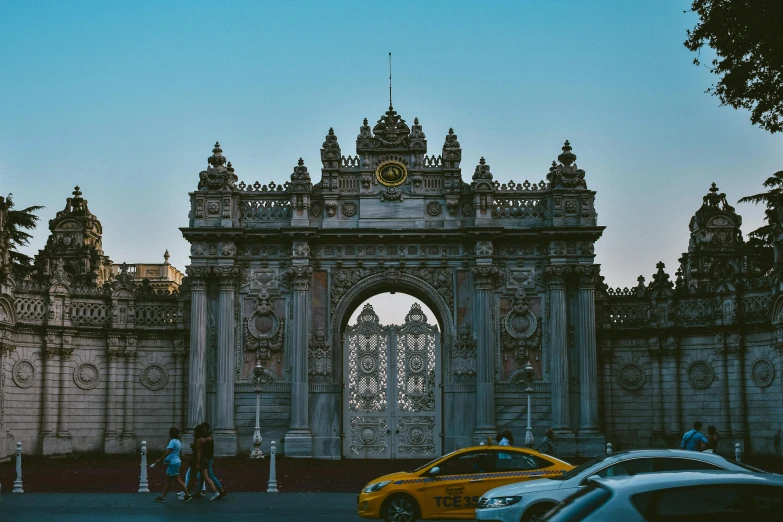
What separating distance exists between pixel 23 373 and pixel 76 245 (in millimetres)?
26066

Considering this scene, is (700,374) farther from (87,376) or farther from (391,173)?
(87,376)

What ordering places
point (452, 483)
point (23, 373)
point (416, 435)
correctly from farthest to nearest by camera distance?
point (416, 435), point (23, 373), point (452, 483)

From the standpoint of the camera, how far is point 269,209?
38312mm

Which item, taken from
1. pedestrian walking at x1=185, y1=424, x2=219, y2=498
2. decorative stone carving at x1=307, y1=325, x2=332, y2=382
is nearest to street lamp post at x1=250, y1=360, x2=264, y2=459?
decorative stone carving at x1=307, y1=325, x2=332, y2=382

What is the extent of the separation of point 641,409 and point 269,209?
51.0 ft

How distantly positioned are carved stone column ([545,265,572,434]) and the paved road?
44.0 ft

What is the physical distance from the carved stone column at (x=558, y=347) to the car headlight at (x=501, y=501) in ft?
67.7

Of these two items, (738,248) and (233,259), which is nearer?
(233,259)

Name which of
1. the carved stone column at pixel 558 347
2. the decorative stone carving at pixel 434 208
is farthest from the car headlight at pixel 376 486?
the decorative stone carving at pixel 434 208

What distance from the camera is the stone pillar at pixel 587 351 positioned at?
36.4 m

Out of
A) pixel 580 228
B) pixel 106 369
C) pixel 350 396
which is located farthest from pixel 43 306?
pixel 580 228

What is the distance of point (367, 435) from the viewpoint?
37.4 metres

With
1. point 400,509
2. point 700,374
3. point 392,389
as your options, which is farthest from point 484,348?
point 400,509

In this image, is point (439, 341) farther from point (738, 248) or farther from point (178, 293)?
point (738, 248)
